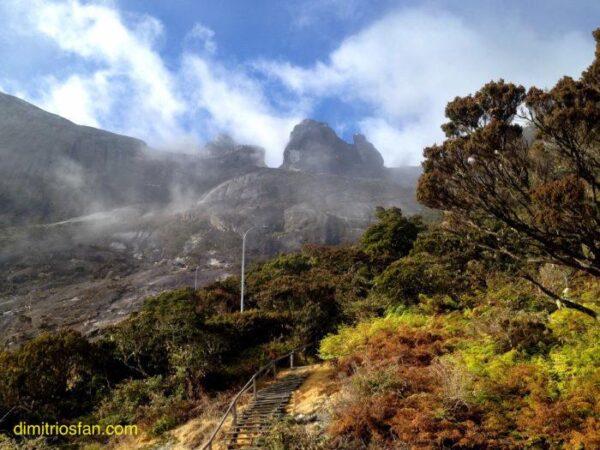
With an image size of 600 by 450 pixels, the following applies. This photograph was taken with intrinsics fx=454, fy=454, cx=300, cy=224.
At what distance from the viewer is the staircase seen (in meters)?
11.1

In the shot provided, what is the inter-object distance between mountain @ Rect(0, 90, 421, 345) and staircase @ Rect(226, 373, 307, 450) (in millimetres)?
30576

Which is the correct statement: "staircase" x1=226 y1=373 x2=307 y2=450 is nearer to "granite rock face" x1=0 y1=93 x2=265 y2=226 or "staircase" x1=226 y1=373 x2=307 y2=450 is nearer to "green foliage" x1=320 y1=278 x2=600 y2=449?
"green foliage" x1=320 y1=278 x2=600 y2=449

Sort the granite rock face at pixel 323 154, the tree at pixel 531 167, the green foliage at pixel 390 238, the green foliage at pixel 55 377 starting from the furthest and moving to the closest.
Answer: the granite rock face at pixel 323 154 < the green foliage at pixel 390 238 < the green foliage at pixel 55 377 < the tree at pixel 531 167

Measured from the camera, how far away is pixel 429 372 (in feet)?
35.9

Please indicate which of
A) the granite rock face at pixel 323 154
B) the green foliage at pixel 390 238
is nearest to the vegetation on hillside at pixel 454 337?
the green foliage at pixel 390 238

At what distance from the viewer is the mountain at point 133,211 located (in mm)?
56844

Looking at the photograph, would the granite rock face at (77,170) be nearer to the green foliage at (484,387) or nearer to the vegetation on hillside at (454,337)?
the vegetation on hillside at (454,337)

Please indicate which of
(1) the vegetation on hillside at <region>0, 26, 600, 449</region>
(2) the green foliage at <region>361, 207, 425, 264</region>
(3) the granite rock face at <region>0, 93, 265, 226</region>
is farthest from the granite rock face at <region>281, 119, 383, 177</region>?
(1) the vegetation on hillside at <region>0, 26, 600, 449</region>

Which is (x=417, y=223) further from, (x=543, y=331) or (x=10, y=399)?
(x=10, y=399)

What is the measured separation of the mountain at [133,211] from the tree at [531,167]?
38305mm

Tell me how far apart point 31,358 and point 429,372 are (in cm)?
1423

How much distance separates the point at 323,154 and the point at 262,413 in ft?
557

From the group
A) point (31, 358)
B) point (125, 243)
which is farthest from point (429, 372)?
point (125, 243)

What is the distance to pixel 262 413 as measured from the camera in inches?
503
